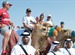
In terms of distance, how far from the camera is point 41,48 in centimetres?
1285

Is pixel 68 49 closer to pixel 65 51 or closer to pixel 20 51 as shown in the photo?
pixel 65 51

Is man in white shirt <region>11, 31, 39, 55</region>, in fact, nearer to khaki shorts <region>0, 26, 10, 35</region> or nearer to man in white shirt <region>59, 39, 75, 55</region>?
khaki shorts <region>0, 26, 10, 35</region>

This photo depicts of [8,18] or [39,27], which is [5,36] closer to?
[8,18]

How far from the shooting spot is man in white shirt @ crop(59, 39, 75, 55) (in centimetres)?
1241

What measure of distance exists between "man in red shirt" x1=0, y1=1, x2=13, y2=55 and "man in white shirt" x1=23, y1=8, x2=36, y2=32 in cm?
117

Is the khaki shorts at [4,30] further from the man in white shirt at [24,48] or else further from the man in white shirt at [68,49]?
the man in white shirt at [68,49]

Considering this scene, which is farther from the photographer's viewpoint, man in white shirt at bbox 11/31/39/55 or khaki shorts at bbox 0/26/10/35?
khaki shorts at bbox 0/26/10/35

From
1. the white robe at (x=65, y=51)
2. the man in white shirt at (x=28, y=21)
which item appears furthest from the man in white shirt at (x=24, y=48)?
the man in white shirt at (x=28, y=21)

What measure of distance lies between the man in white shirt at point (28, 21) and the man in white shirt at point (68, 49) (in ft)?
4.79

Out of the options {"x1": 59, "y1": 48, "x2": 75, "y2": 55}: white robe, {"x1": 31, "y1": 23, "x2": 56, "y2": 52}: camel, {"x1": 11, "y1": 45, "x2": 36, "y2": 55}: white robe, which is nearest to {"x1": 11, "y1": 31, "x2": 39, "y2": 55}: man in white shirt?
{"x1": 11, "y1": 45, "x2": 36, "y2": 55}: white robe

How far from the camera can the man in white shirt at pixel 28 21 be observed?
512 inches

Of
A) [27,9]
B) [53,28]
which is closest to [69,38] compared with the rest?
[53,28]

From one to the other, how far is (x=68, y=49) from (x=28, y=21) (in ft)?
6.25

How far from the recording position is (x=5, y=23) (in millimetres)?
11773
